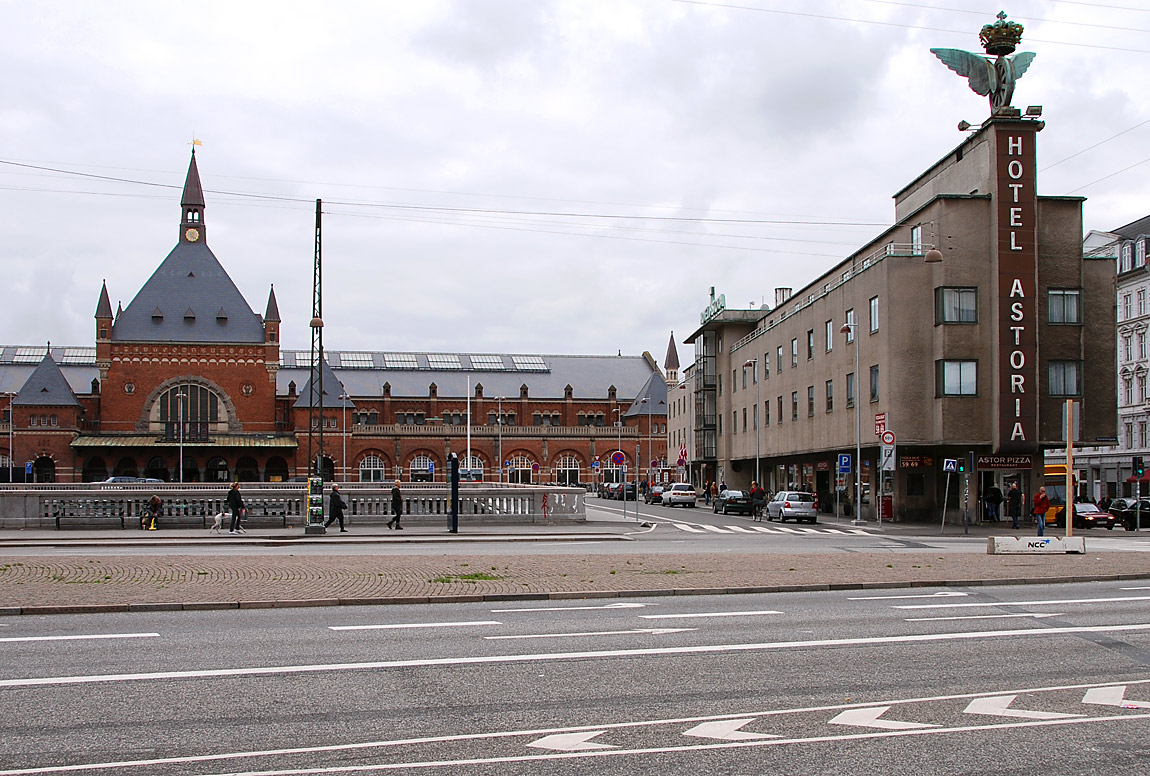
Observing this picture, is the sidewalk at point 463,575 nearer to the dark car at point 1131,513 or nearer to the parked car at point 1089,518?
the parked car at point 1089,518

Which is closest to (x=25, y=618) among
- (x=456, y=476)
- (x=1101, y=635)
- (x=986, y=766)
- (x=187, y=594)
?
(x=187, y=594)

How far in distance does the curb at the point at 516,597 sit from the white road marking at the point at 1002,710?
7.89 m

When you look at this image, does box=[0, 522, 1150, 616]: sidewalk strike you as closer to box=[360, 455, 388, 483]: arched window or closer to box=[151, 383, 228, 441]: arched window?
box=[151, 383, 228, 441]: arched window

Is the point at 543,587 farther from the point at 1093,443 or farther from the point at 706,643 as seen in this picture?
the point at 1093,443

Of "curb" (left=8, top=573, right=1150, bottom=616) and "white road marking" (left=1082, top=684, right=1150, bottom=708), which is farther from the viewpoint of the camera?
"curb" (left=8, top=573, right=1150, bottom=616)

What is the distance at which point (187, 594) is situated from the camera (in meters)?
15.6

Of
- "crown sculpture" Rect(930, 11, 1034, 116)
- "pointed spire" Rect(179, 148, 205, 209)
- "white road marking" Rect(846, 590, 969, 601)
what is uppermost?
"pointed spire" Rect(179, 148, 205, 209)

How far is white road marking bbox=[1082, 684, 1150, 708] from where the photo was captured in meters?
8.62

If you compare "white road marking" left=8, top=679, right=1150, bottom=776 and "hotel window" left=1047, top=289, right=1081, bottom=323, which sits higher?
"hotel window" left=1047, top=289, right=1081, bottom=323

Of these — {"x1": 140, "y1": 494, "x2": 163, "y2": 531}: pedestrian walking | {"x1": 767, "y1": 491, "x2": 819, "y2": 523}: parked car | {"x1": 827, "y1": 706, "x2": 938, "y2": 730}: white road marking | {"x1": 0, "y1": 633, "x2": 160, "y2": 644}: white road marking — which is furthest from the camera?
{"x1": 767, "y1": 491, "x2": 819, "y2": 523}: parked car

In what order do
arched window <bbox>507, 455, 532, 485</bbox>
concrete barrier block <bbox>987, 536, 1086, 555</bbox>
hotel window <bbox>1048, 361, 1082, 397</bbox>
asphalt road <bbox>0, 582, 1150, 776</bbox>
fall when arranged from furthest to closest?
arched window <bbox>507, 455, 532, 485</bbox>, hotel window <bbox>1048, 361, 1082, 397</bbox>, concrete barrier block <bbox>987, 536, 1086, 555</bbox>, asphalt road <bbox>0, 582, 1150, 776</bbox>

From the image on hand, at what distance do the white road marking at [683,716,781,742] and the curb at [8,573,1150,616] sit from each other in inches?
313

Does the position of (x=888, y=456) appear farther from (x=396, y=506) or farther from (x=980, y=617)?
(x=980, y=617)

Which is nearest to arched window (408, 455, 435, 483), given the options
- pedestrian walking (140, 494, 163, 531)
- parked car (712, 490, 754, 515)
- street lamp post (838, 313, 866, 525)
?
parked car (712, 490, 754, 515)
